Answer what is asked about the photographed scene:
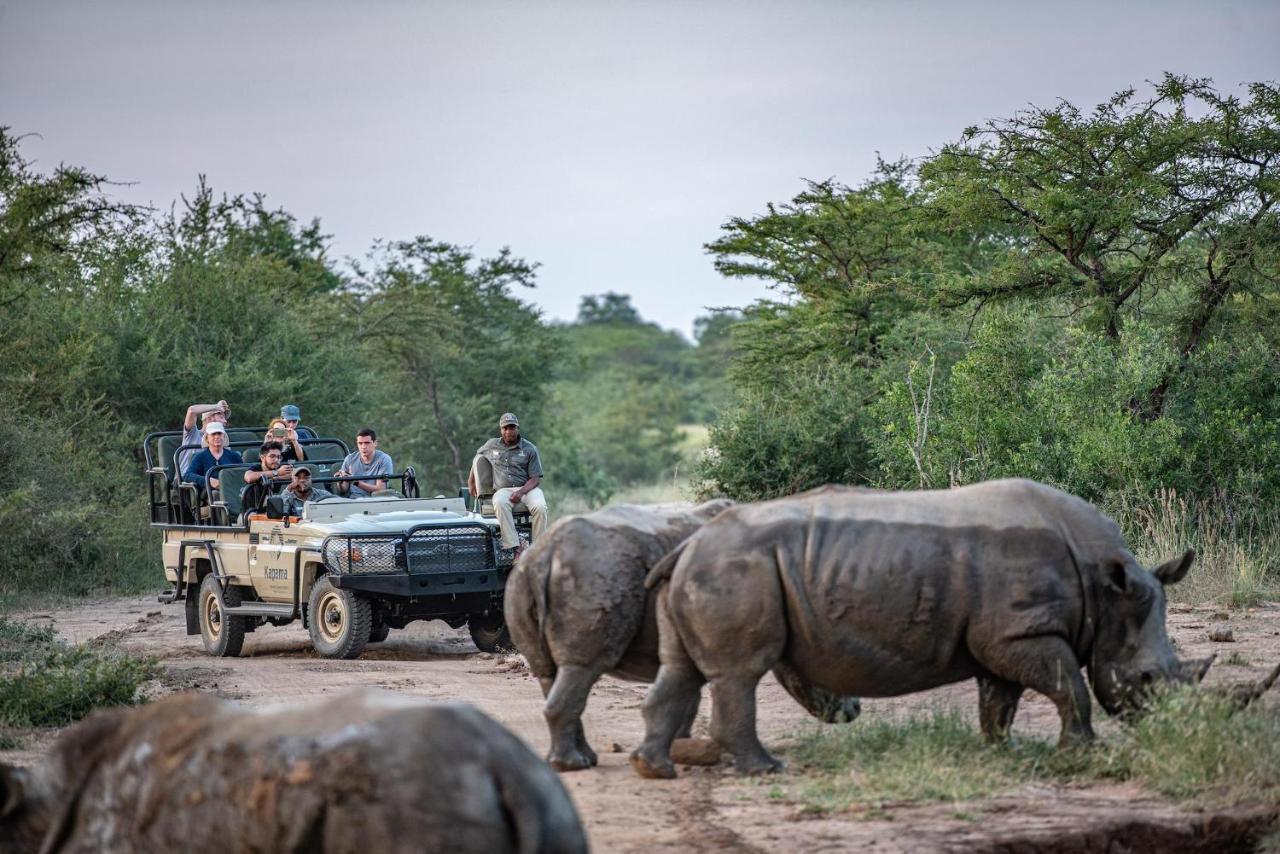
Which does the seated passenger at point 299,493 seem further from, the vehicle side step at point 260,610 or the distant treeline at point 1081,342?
the distant treeline at point 1081,342

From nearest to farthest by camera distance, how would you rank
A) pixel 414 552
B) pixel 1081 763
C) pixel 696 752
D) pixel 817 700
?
pixel 1081 763
pixel 696 752
pixel 817 700
pixel 414 552

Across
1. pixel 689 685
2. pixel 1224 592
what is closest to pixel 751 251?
pixel 1224 592

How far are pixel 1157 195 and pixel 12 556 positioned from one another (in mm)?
15213

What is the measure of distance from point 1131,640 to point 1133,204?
36.8ft

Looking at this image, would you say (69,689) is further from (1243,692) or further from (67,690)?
(1243,692)

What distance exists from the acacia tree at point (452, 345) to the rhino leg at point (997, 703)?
26.6 metres

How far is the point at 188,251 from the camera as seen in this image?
29094mm

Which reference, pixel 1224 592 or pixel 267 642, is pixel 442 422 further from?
pixel 1224 592

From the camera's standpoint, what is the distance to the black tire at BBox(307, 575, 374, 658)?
1348cm

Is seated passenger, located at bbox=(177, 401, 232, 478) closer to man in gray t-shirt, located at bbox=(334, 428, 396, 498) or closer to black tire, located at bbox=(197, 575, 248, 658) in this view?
black tire, located at bbox=(197, 575, 248, 658)

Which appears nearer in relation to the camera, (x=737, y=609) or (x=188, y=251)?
(x=737, y=609)

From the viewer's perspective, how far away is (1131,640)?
306 inches

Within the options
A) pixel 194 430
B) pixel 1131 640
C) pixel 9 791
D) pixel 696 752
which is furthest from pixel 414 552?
pixel 9 791

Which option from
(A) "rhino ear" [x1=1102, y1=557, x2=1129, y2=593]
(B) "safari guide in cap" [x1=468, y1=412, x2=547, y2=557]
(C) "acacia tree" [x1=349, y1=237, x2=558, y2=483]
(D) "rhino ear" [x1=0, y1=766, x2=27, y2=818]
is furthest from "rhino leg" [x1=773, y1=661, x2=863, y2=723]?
(C) "acacia tree" [x1=349, y1=237, x2=558, y2=483]
